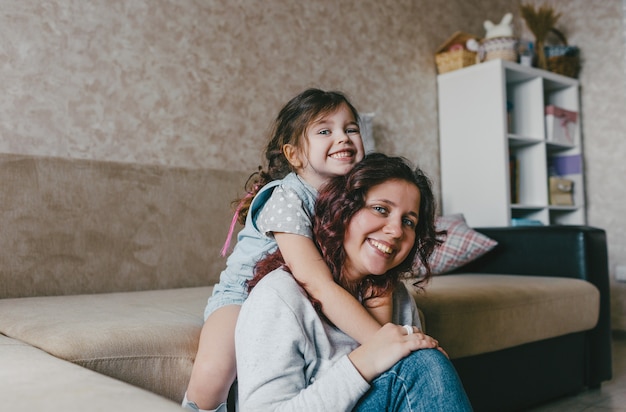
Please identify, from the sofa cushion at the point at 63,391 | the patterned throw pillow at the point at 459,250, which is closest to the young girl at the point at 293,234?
the sofa cushion at the point at 63,391

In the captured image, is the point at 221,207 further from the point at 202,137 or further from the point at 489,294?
the point at 489,294

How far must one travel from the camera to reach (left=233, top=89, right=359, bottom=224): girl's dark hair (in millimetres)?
1323

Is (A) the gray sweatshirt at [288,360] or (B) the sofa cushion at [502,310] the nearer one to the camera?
(A) the gray sweatshirt at [288,360]

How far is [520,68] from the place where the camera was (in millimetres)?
3098

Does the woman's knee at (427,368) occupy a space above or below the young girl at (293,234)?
below

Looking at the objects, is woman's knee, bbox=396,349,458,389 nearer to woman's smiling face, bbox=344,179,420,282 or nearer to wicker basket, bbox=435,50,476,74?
woman's smiling face, bbox=344,179,420,282

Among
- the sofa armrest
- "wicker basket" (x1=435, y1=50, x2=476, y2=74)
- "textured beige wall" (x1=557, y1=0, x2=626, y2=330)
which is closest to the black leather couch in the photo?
the sofa armrest

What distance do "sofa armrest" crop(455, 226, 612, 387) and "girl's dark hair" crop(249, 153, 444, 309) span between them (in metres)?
1.26

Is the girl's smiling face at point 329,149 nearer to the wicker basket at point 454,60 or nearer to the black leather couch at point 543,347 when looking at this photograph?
the black leather couch at point 543,347

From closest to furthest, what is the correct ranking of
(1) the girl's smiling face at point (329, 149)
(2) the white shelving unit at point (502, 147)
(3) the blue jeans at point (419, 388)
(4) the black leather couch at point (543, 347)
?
(3) the blue jeans at point (419, 388)
(1) the girl's smiling face at point (329, 149)
(4) the black leather couch at point (543, 347)
(2) the white shelving unit at point (502, 147)

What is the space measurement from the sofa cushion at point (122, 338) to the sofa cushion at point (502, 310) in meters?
0.67

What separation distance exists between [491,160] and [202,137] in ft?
4.87

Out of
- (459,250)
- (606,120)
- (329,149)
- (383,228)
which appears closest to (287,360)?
(383,228)

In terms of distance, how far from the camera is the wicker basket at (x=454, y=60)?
10.3 feet
